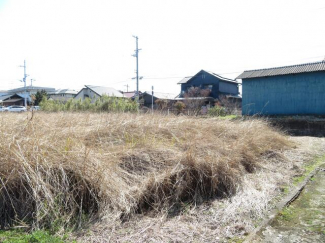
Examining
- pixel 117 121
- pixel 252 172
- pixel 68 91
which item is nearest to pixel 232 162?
pixel 252 172

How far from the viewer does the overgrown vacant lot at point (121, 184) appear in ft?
7.24

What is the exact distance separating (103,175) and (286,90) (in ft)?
42.1

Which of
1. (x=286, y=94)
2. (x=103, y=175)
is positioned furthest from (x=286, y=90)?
(x=103, y=175)

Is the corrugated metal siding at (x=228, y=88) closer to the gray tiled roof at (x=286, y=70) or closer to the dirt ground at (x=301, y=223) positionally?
the gray tiled roof at (x=286, y=70)

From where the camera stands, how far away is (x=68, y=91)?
116 feet

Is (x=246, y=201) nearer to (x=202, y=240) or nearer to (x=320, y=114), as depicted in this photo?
(x=202, y=240)

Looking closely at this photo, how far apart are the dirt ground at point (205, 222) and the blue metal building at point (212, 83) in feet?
74.4

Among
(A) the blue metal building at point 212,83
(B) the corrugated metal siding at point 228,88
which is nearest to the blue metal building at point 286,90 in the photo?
(A) the blue metal building at point 212,83

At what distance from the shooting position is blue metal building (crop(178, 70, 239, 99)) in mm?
25328

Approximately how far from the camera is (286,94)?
12.8m

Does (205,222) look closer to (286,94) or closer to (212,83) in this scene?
(286,94)

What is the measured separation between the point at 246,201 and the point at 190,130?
7.63 ft

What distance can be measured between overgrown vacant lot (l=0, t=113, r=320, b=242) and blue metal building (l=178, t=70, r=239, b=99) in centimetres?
2213

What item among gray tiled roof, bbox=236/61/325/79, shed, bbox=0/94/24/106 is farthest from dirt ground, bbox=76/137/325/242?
shed, bbox=0/94/24/106
